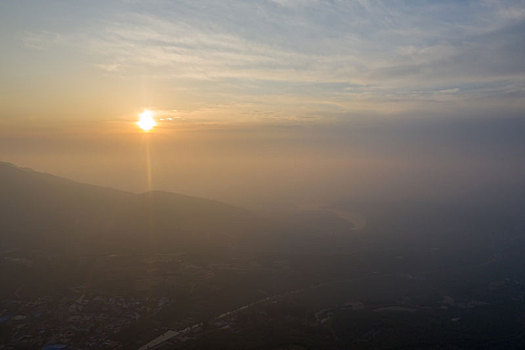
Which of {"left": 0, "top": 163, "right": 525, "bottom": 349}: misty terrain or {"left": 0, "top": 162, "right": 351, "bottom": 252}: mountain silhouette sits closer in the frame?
{"left": 0, "top": 163, "right": 525, "bottom": 349}: misty terrain

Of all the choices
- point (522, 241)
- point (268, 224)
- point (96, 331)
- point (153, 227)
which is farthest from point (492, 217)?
point (96, 331)

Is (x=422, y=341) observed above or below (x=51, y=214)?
below

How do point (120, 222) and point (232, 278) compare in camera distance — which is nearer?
point (232, 278)

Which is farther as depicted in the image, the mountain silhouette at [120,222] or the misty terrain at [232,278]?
the mountain silhouette at [120,222]

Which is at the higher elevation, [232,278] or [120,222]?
[120,222]

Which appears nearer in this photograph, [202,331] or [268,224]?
[202,331]

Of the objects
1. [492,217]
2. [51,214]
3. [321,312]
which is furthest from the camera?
[492,217]

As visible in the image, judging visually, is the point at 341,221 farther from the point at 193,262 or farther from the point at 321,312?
the point at 321,312

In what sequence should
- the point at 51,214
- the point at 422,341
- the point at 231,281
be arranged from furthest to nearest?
the point at 51,214
the point at 231,281
the point at 422,341
